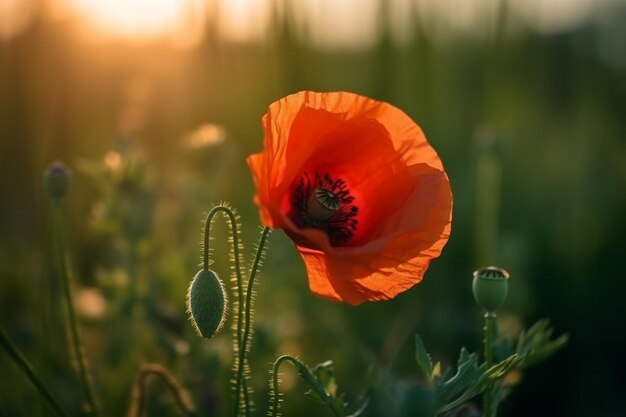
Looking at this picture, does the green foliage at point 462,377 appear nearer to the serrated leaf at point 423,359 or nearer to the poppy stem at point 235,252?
the serrated leaf at point 423,359

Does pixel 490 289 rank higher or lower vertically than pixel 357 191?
lower

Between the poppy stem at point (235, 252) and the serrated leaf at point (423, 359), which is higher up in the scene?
the poppy stem at point (235, 252)

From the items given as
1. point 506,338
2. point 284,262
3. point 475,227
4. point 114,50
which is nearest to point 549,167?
point 475,227

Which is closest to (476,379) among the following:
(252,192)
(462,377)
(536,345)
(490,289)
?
(462,377)

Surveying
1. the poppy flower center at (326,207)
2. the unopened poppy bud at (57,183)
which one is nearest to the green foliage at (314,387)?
the poppy flower center at (326,207)

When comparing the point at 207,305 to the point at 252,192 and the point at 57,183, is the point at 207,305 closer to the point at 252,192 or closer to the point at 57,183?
the point at 57,183

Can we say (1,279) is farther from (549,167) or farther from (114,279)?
(549,167)
